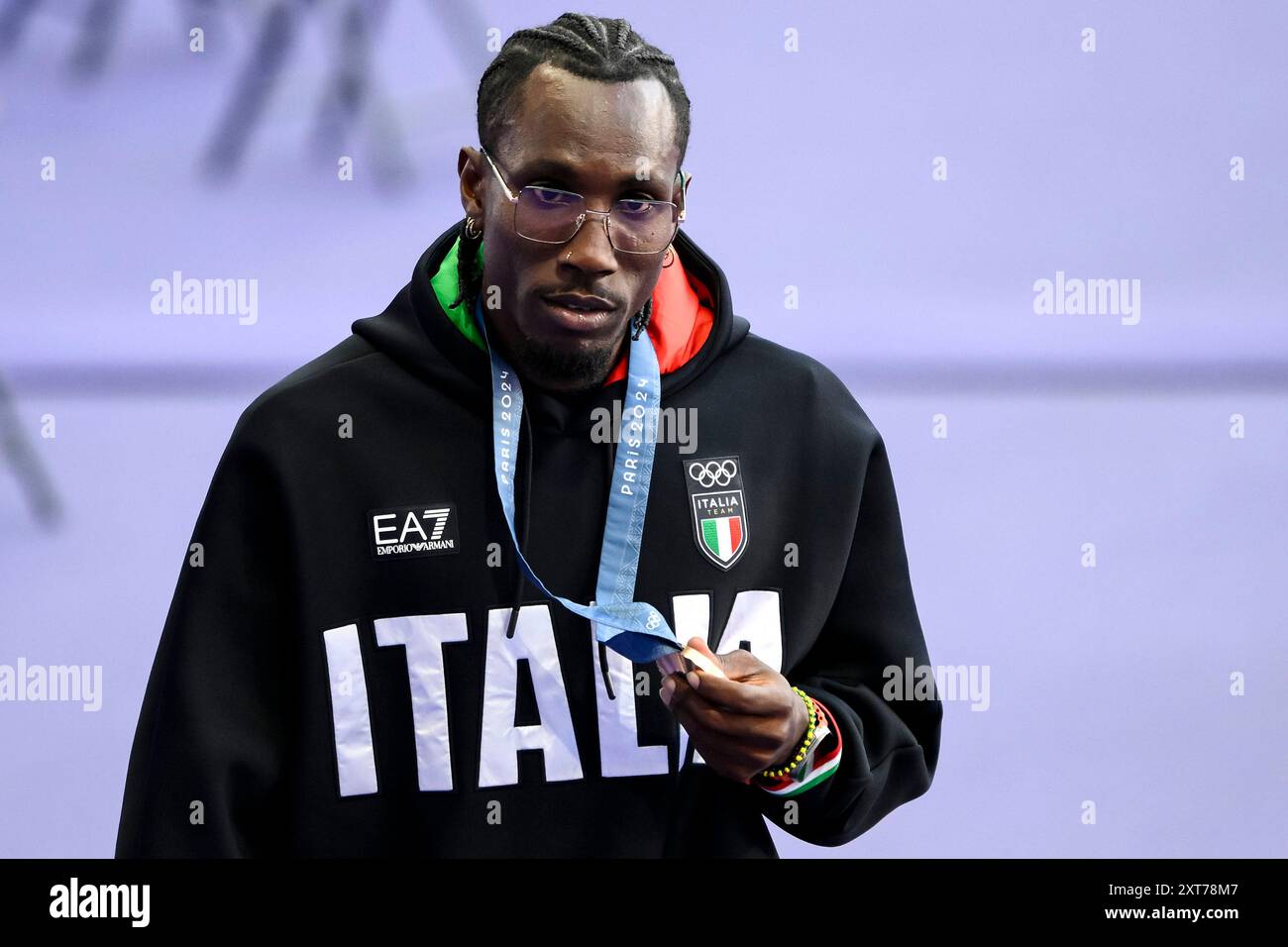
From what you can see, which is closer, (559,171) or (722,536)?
Answer: (559,171)

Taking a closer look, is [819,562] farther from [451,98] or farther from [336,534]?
[451,98]

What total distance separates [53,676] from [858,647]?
204 centimetres

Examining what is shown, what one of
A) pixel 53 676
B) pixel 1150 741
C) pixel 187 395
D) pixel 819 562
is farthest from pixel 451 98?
pixel 819 562

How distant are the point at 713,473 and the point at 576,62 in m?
0.41

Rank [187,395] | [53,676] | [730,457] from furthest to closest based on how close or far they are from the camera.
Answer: [187,395], [53,676], [730,457]

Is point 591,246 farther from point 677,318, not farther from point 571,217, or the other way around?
point 677,318

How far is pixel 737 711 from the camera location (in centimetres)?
146

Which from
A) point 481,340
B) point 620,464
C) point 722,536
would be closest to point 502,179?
point 481,340

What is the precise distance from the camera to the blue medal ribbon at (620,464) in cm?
158

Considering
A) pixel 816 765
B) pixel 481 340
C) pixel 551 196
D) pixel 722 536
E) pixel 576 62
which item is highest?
pixel 576 62

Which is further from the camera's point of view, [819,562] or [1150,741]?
[1150,741]

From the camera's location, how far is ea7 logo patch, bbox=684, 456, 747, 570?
1.65 meters

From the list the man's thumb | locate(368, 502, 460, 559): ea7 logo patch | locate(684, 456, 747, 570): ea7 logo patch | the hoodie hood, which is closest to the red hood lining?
the hoodie hood

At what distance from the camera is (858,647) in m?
1.73
